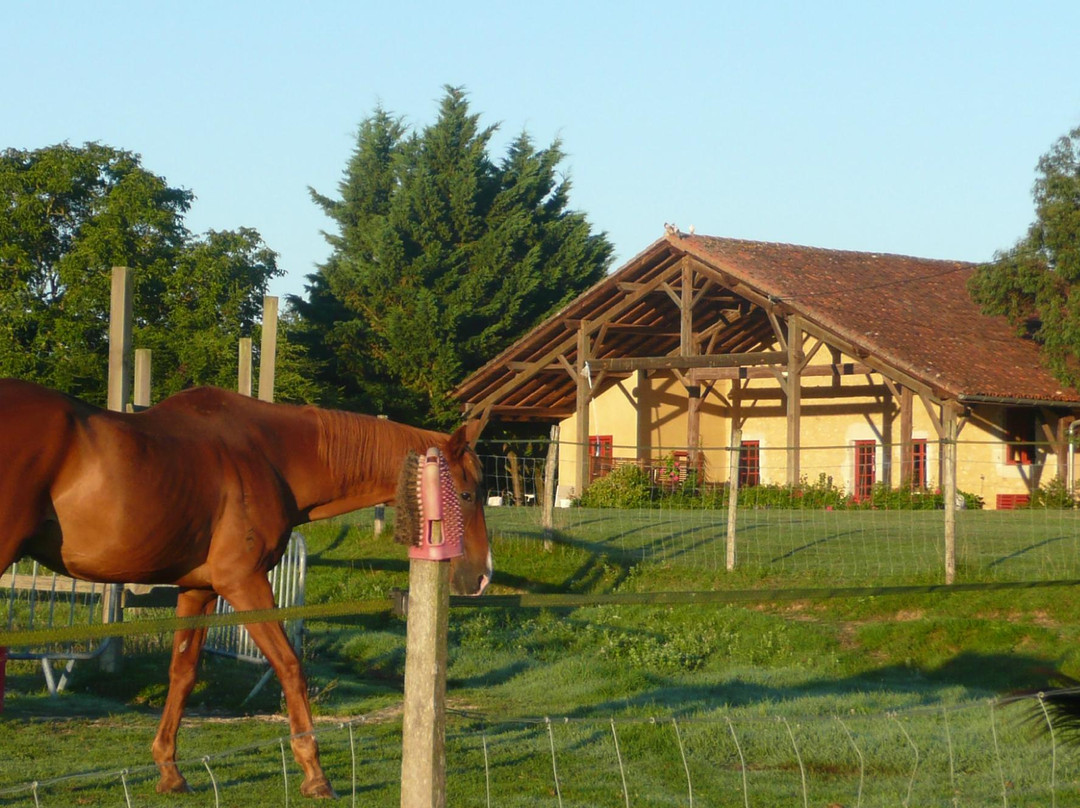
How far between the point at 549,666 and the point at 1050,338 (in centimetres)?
1947

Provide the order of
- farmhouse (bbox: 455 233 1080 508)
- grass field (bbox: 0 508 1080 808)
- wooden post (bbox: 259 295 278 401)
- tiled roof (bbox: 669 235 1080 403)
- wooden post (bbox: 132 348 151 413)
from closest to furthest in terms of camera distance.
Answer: grass field (bbox: 0 508 1080 808) → wooden post (bbox: 259 295 278 401) → wooden post (bbox: 132 348 151 413) → tiled roof (bbox: 669 235 1080 403) → farmhouse (bbox: 455 233 1080 508)

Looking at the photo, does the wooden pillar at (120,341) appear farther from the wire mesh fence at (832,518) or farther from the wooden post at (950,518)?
the wooden post at (950,518)

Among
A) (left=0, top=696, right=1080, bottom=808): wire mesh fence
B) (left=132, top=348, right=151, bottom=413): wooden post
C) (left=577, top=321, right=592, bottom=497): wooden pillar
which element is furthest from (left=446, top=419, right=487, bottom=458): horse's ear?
(left=577, top=321, right=592, bottom=497): wooden pillar

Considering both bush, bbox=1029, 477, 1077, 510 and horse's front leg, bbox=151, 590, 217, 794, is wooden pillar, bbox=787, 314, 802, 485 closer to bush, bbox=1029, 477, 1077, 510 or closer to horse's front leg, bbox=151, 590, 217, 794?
bush, bbox=1029, 477, 1077, 510

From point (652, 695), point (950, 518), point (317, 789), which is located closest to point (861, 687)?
point (652, 695)

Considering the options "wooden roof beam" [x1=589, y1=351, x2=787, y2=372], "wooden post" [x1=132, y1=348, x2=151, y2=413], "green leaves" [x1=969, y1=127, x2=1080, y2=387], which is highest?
"green leaves" [x1=969, y1=127, x2=1080, y2=387]

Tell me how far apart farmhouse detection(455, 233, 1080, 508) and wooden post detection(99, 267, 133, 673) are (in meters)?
15.3

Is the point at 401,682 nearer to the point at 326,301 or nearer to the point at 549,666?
the point at 549,666

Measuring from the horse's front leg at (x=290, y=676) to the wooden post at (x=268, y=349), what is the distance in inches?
159

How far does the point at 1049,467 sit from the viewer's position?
91.0 ft

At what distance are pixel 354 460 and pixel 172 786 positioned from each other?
5.62 ft

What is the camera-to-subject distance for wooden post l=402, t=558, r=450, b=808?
3699 mm

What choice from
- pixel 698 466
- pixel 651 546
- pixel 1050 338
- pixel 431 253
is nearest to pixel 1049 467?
pixel 1050 338

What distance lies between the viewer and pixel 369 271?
138 feet
